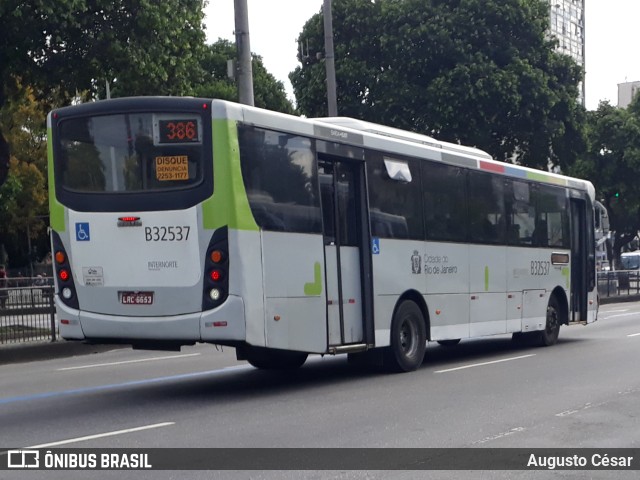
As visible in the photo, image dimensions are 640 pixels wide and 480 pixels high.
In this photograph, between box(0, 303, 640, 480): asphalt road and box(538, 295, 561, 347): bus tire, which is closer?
box(0, 303, 640, 480): asphalt road

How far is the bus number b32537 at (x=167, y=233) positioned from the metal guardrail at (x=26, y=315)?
8.26 metres

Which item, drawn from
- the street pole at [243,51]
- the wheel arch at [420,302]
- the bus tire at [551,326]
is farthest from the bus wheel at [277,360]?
the street pole at [243,51]

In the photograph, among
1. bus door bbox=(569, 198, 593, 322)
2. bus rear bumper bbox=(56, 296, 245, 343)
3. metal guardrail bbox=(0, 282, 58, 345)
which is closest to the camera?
bus rear bumper bbox=(56, 296, 245, 343)

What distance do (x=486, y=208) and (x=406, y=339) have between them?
3338 mm

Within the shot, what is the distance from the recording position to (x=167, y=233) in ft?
38.0

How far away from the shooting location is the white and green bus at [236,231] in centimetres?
1144

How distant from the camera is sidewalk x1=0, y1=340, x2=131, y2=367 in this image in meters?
18.6

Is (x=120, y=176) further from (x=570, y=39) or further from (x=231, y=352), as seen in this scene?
(x=570, y=39)

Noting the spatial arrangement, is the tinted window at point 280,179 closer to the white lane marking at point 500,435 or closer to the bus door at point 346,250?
the bus door at point 346,250

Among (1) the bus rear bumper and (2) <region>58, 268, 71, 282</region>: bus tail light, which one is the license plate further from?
(2) <region>58, 268, 71, 282</region>: bus tail light

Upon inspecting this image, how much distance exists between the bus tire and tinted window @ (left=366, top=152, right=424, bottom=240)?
18.0ft

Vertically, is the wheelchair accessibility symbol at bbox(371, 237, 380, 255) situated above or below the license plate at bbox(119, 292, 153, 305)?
above

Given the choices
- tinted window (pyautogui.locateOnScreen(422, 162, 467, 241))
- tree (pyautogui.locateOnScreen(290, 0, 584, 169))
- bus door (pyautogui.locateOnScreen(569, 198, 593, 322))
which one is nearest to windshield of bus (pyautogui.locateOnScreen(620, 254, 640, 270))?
tree (pyautogui.locateOnScreen(290, 0, 584, 169))

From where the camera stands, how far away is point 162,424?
10.1 meters
